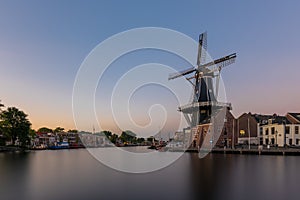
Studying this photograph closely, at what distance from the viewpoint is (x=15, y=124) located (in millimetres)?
90250

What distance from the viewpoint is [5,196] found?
60.8 ft

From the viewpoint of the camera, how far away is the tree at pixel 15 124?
3442 inches

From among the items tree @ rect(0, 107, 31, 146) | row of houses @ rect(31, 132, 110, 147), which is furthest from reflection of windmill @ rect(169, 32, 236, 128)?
row of houses @ rect(31, 132, 110, 147)

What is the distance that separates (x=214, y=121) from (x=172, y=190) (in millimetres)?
46148

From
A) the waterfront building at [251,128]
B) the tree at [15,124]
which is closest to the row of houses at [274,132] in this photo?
the waterfront building at [251,128]

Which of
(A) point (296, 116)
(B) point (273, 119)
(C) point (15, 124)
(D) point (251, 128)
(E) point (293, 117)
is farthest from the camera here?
(C) point (15, 124)

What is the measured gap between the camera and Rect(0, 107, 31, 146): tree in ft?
287

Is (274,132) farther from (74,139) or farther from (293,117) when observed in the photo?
(74,139)

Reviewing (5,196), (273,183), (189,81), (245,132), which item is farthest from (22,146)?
(273,183)

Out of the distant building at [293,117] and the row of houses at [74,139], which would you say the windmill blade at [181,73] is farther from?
the row of houses at [74,139]

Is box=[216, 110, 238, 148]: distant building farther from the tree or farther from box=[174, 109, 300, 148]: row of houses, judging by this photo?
the tree

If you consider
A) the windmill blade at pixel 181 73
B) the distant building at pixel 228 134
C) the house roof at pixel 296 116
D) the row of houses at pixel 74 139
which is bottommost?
the row of houses at pixel 74 139

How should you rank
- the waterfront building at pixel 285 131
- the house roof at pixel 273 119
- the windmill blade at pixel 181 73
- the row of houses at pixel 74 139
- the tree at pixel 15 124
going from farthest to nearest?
the row of houses at pixel 74 139, the tree at pixel 15 124, the windmill blade at pixel 181 73, the house roof at pixel 273 119, the waterfront building at pixel 285 131

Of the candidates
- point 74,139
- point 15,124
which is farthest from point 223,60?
point 74,139
